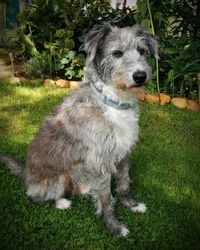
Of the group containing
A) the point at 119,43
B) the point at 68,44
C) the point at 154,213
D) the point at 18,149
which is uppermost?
the point at 119,43

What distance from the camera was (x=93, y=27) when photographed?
→ 748 cm

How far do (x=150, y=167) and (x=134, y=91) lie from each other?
1667 mm

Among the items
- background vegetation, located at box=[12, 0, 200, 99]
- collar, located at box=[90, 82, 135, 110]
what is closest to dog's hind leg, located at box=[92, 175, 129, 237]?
collar, located at box=[90, 82, 135, 110]

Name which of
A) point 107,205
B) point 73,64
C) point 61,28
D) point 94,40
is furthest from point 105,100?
point 61,28

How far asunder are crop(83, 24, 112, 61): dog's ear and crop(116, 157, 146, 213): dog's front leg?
117 centimetres

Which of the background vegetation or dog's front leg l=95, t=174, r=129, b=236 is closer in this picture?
dog's front leg l=95, t=174, r=129, b=236

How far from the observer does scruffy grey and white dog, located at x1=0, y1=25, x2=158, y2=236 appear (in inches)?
130

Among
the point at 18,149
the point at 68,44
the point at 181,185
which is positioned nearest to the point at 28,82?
the point at 68,44

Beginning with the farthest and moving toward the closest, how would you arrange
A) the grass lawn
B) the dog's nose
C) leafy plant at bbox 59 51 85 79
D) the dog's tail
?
1. leafy plant at bbox 59 51 85 79
2. the dog's tail
3. the grass lawn
4. the dog's nose

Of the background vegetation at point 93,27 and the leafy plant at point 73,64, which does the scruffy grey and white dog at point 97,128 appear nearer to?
the background vegetation at point 93,27

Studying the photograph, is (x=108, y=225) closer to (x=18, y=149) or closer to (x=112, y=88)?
(x=112, y=88)

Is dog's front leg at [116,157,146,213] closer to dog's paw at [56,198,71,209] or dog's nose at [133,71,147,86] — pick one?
dog's paw at [56,198,71,209]

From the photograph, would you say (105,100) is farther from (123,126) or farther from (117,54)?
(117,54)

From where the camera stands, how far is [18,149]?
199 inches
